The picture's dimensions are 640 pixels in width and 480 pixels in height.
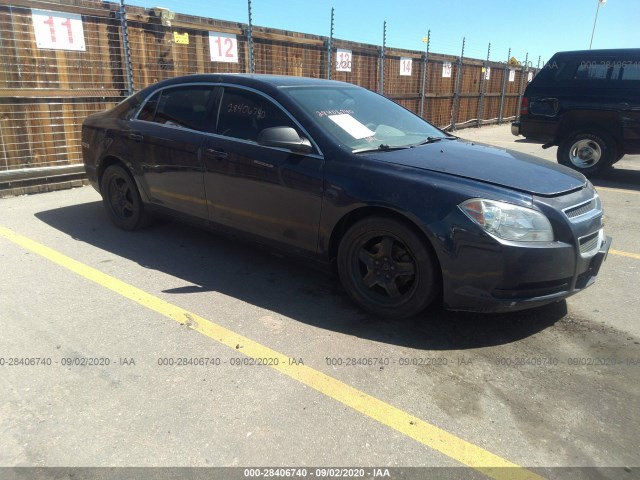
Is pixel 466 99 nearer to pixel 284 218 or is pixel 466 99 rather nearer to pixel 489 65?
pixel 489 65

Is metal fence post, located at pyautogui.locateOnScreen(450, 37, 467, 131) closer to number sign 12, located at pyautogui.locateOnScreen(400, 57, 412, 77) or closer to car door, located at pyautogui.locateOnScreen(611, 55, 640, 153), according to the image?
number sign 12, located at pyautogui.locateOnScreen(400, 57, 412, 77)

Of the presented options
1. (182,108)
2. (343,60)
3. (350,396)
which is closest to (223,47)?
(343,60)

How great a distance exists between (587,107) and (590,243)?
20.8 ft

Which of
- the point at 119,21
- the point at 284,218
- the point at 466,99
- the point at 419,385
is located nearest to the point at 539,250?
the point at 419,385

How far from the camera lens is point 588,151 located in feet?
28.8

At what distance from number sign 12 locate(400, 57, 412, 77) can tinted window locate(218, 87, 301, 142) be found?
1039cm

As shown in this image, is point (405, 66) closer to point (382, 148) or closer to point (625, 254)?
point (625, 254)

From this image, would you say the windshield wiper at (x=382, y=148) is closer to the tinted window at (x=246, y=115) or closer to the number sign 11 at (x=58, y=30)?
the tinted window at (x=246, y=115)

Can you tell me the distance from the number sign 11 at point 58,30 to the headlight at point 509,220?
6.68m

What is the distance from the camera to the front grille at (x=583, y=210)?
313 cm

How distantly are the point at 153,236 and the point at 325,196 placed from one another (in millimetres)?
2533

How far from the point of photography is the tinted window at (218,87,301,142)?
154 inches

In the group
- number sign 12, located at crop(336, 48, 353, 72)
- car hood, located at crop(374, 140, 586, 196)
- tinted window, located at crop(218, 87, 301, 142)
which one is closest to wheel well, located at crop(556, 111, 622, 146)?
number sign 12, located at crop(336, 48, 353, 72)

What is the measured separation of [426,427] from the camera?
2479 mm
